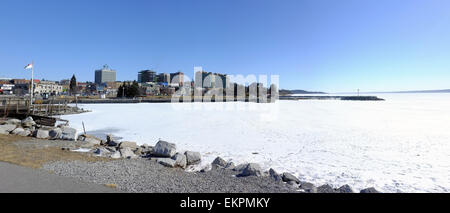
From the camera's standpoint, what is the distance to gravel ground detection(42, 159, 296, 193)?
518cm

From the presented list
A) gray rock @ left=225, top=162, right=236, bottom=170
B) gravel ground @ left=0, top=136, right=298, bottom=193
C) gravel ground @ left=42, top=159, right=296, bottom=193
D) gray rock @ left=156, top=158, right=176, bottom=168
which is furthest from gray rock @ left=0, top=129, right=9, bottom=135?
gray rock @ left=225, top=162, right=236, bottom=170

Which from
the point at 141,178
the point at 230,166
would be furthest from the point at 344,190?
the point at 141,178

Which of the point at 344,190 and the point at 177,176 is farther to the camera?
the point at 177,176

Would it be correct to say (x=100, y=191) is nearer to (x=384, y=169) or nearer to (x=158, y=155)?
(x=158, y=155)

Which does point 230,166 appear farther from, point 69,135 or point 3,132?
point 3,132

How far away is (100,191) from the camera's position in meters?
4.50

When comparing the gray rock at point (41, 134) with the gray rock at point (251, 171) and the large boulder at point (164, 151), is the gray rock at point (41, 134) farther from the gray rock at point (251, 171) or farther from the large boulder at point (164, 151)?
the gray rock at point (251, 171)

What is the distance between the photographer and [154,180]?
564cm

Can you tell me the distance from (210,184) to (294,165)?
4371 millimetres
